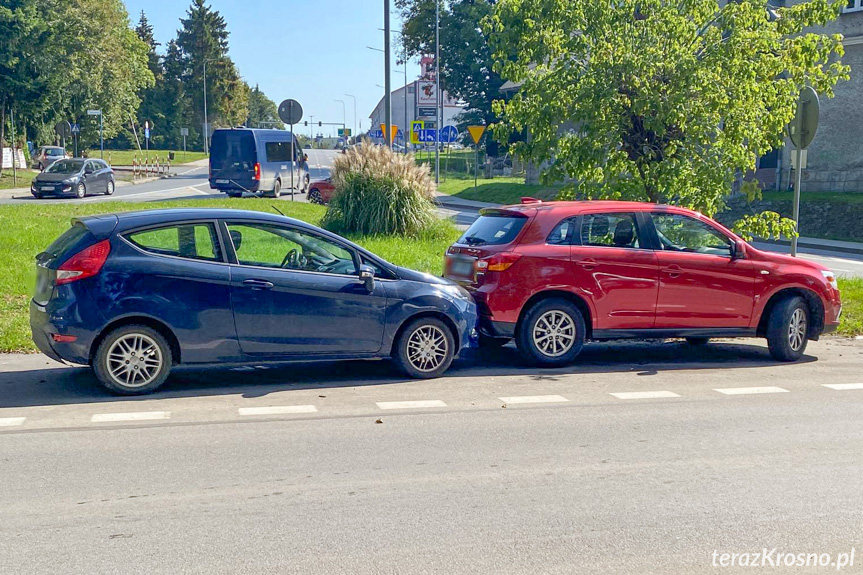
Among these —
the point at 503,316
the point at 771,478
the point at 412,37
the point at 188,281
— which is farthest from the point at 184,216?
the point at 412,37

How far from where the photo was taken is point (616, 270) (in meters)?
9.57

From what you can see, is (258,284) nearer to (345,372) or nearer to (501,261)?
(345,372)

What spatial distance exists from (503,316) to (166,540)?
5.08 meters

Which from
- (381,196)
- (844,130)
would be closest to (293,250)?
(381,196)

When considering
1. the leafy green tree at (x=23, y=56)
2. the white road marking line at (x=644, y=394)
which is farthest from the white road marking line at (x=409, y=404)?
the leafy green tree at (x=23, y=56)

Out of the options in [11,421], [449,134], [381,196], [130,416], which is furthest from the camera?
[449,134]

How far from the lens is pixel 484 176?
58656mm

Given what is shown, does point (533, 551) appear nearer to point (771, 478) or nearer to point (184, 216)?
point (771, 478)

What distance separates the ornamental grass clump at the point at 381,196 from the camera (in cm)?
1889

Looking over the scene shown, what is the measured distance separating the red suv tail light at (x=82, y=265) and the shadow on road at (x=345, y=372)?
1005 mm

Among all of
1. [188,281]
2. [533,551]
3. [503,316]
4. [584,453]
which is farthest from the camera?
[503,316]

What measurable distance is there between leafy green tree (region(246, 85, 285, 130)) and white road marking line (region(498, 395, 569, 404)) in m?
151

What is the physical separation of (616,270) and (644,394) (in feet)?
5.13

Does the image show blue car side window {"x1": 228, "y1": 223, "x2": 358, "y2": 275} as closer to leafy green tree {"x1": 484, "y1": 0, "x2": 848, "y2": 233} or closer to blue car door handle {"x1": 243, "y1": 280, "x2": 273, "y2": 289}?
blue car door handle {"x1": 243, "y1": 280, "x2": 273, "y2": 289}
